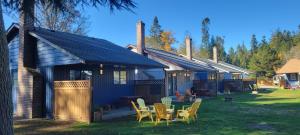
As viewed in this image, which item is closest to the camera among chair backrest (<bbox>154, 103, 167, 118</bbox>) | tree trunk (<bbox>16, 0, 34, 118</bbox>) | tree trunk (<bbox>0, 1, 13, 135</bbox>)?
tree trunk (<bbox>0, 1, 13, 135</bbox>)

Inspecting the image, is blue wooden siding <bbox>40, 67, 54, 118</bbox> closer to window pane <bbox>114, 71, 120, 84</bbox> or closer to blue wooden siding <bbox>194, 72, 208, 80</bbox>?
window pane <bbox>114, 71, 120, 84</bbox>

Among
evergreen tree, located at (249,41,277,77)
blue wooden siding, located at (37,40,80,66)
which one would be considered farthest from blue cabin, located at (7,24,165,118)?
evergreen tree, located at (249,41,277,77)

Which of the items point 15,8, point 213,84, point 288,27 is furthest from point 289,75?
point 288,27

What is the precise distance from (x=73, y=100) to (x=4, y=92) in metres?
9.16

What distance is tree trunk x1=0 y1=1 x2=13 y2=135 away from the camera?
4.67 metres

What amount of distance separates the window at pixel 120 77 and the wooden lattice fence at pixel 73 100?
18.0ft

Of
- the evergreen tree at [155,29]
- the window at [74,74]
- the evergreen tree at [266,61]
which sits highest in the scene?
the evergreen tree at [155,29]

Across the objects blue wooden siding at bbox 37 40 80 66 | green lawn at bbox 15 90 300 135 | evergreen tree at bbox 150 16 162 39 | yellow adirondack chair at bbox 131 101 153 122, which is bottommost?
green lawn at bbox 15 90 300 135

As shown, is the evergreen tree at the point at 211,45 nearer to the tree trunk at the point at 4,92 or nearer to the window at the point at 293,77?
the window at the point at 293,77

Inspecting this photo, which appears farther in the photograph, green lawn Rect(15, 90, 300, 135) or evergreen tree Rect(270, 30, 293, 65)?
evergreen tree Rect(270, 30, 293, 65)

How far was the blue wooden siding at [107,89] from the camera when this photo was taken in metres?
17.6

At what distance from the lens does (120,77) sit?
2006 centimetres

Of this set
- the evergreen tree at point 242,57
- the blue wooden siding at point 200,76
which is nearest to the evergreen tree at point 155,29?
the evergreen tree at point 242,57

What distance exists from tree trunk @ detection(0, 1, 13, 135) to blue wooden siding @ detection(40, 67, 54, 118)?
10875 mm
